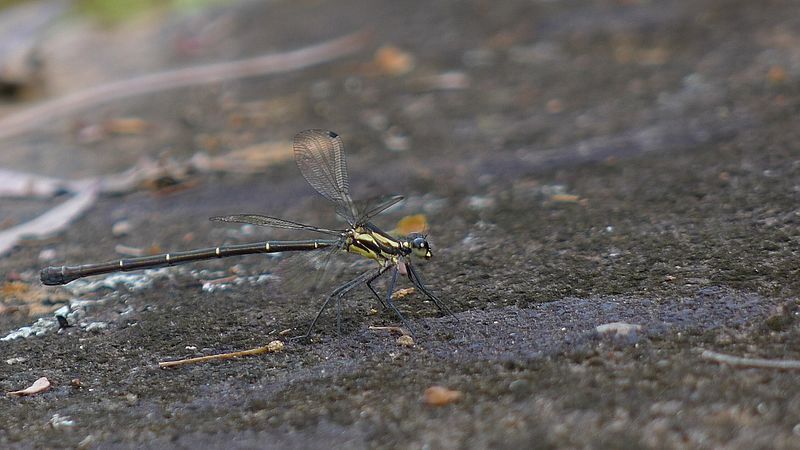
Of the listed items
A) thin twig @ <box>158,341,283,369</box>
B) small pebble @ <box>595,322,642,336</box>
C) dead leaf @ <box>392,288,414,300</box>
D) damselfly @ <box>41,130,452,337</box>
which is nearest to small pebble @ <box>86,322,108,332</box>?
damselfly @ <box>41,130,452,337</box>

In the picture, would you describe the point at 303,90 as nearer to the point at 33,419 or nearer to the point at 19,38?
the point at 19,38

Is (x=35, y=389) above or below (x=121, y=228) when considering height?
below

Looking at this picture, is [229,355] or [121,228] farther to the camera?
[121,228]

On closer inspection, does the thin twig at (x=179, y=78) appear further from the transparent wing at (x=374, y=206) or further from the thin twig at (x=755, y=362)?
the thin twig at (x=755, y=362)

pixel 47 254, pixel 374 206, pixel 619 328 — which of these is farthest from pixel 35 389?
pixel 619 328

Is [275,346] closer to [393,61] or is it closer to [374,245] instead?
[374,245]

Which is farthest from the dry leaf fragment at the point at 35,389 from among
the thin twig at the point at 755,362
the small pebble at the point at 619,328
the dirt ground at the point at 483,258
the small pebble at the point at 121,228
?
the thin twig at the point at 755,362

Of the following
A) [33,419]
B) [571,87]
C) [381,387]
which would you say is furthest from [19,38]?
[381,387]
